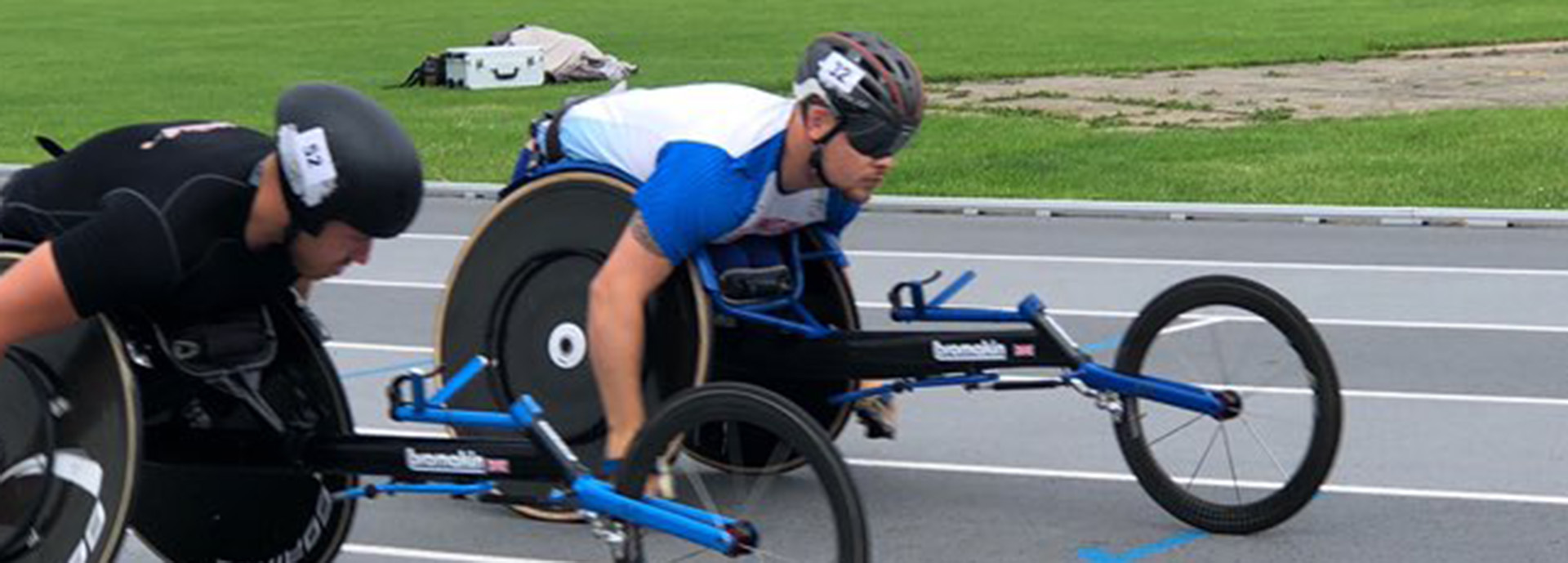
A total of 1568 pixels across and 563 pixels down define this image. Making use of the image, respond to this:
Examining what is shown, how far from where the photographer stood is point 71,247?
4984 mm

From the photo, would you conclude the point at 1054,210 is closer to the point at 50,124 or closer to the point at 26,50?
the point at 50,124

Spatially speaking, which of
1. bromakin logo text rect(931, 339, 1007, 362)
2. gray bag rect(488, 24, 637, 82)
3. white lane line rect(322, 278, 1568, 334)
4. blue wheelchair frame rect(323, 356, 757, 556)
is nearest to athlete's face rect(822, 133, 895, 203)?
bromakin logo text rect(931, 339, 1007, 362)

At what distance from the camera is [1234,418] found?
703cm

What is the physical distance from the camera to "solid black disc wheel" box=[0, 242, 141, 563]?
5066mm

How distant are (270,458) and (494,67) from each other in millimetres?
18831

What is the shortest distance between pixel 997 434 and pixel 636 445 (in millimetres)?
3410

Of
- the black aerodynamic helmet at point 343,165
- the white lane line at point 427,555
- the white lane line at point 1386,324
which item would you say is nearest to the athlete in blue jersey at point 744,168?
the white lane line at point 427,555

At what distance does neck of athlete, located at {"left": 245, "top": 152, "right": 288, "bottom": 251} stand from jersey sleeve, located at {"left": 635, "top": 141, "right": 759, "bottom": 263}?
1.43m

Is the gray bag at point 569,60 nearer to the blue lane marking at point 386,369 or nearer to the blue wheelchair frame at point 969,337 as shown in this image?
the blue lane marking at point 386,369

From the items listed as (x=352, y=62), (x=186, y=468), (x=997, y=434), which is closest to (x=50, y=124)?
(x=352, y=62)

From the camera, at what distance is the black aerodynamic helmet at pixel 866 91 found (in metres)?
6.43

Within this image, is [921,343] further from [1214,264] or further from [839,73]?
[1214,264]

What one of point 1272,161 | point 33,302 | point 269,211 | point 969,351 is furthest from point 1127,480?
point 1272,161

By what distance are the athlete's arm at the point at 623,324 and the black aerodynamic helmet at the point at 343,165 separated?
1201 millimetres
